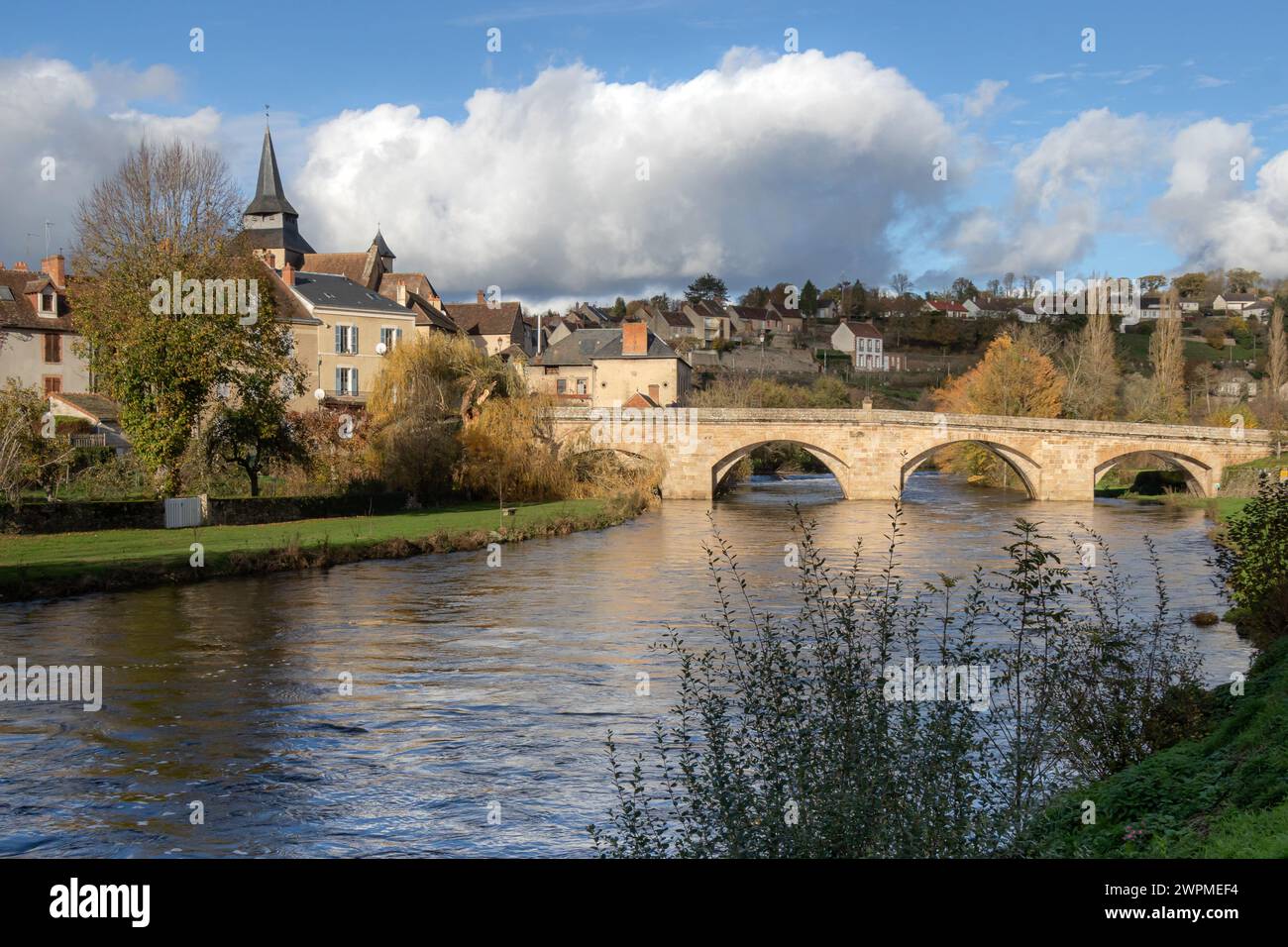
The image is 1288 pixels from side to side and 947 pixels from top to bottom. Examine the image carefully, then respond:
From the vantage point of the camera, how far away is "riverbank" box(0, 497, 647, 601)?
74.2ft

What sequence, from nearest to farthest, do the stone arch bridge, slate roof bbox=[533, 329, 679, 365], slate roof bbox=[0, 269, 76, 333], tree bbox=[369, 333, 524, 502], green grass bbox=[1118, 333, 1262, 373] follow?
1. tree bbox=[369, 333, 524, 502]
2. slate roof bbox=[0, 269, 76, 333]
3. the stone arch bridge
4. slate roof bbox=[533, 329, 679, 365]
5. green grass bbox=[1118, 333, 1262, 373]

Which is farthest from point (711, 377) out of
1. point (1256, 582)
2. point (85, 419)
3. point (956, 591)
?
point (1256, 582)

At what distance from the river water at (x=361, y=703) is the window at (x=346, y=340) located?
28530mm

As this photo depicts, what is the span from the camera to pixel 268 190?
7419 cm

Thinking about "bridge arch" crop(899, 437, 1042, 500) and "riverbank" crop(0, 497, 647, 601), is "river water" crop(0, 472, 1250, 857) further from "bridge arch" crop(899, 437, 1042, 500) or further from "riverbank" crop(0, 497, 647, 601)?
"bridge arch" crop(899, 437, 1042, 500)

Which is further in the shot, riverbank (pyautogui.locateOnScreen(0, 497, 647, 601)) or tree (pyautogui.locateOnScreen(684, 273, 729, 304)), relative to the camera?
tree (pyautogui.locateOnScreen(684, 273, 729, 304))

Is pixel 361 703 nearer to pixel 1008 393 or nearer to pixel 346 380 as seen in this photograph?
pixel 346 380

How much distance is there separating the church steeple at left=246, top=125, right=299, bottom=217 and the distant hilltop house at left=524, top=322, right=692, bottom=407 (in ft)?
62.2

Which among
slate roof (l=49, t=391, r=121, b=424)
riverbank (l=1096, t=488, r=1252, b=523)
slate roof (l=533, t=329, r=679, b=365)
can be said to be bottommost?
riverbank (l=1096, t=488, r=1252, b=523)

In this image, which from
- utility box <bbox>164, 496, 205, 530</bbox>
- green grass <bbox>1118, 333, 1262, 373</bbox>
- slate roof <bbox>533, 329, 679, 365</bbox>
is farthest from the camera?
green grass <bbox>1118, 333, 1262, 373</bbox>

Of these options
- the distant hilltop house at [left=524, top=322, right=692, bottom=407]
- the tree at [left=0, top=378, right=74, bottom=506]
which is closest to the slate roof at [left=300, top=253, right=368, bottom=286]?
the distant hilltop house at [left=524, top=322, right=692, bottom=407]

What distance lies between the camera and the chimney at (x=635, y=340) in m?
71.0
